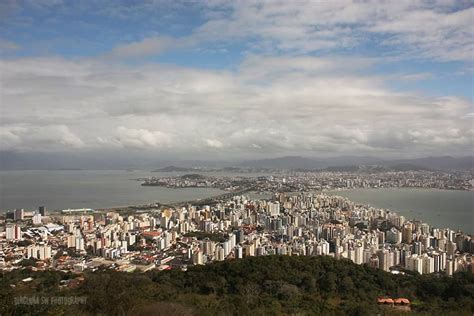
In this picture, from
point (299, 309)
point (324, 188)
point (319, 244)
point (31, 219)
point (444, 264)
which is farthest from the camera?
point (324, 188)

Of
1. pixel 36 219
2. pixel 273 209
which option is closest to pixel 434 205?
pixel 273 209

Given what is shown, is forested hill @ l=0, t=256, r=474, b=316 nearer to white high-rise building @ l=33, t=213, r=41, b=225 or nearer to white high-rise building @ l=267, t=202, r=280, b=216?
white high-rise building @ l=33, t=213, r=41, b=225

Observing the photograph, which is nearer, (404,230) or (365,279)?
(365,279)

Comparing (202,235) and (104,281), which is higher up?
(104,281)

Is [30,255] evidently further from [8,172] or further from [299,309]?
[8,172]

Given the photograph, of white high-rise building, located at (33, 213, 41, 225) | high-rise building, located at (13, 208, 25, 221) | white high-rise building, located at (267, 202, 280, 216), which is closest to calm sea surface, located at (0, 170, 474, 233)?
high-rise building, located at (13, 208, 25, 221)

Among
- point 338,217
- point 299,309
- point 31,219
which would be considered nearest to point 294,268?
point 299,309

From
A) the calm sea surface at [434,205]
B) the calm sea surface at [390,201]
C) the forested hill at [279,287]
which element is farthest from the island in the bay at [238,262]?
the calm sea surface at [390,201]

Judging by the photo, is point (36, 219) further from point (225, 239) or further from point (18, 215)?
point (225, 239)
